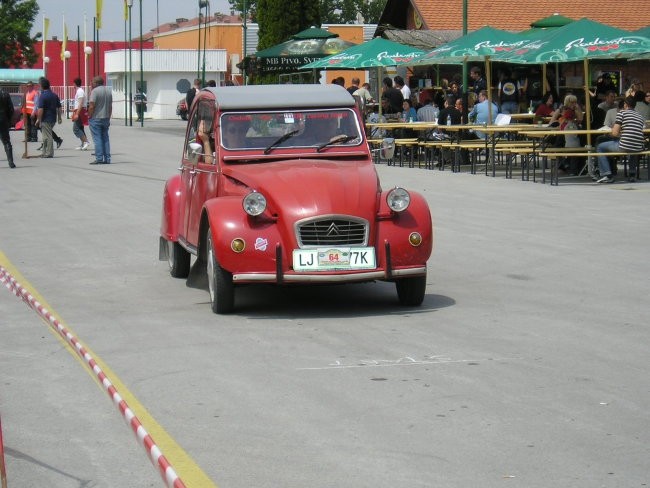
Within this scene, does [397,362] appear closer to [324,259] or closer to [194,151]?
[324,259]

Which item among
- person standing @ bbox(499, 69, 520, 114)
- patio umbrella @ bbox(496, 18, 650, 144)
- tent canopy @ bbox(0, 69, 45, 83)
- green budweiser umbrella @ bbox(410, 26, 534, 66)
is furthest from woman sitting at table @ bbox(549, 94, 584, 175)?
tent canopy @ bbox(0, 69, 45, 83)

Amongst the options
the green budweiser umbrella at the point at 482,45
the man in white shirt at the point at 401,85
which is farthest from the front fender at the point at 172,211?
the man in white shirt at the point at 401,85

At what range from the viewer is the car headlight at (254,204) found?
9.41 metres

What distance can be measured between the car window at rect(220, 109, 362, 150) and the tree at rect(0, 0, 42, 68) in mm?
93289

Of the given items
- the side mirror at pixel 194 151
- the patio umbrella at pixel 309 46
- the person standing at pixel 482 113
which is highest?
the patio umbrella at pixel 309 46

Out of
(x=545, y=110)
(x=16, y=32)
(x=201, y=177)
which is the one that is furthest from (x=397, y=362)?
(x=16, y=32)

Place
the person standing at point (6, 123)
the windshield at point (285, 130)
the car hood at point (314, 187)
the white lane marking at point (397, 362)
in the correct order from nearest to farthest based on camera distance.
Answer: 1. the white lane marking at point (397, 362)
2. the car hood at point (314, 187)
3. the windshield at point (285, 130)
4. the person standing at point (6, 123)

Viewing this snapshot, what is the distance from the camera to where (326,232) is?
371 inches

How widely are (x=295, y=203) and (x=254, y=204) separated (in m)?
0.32

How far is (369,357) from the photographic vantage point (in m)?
8.00

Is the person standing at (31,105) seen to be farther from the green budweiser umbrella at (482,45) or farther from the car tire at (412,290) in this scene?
the car tire at (412,290)

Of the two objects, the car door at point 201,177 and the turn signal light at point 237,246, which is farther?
the car door at point 201,177

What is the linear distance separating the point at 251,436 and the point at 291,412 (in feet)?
1.70

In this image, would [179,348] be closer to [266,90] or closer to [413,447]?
[413,447]
